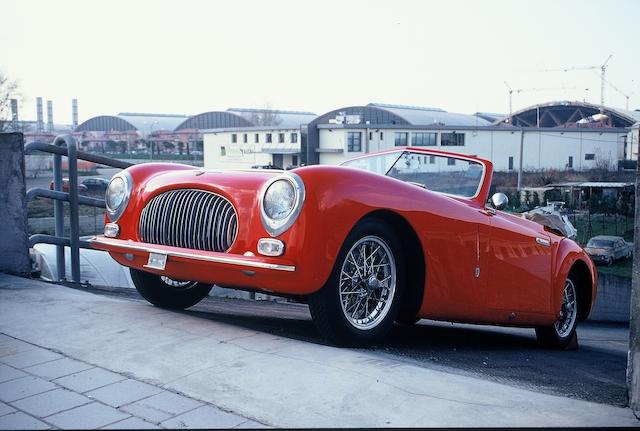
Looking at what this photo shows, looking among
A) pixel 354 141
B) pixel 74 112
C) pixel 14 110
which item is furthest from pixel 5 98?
pixel 74 112

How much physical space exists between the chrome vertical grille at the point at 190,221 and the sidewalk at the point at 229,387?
1.86 ft

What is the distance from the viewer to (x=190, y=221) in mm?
4328

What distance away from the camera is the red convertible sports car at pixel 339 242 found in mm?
3814

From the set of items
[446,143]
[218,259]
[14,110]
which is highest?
[14,110]

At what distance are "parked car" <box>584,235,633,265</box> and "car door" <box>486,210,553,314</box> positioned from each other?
16.9 meters

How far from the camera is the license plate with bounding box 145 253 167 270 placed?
429cm

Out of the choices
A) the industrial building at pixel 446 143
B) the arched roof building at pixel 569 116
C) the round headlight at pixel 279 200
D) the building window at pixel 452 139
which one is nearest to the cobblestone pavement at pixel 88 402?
the round headlight at pixel 279 200

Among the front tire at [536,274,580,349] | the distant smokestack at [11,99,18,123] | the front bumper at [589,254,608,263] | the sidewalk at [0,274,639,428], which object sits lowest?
the front bumper at [589,254,608,263]

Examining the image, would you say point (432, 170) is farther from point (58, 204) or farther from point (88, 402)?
point (58, 204)

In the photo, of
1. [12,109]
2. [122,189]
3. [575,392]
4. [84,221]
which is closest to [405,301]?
[575,392]

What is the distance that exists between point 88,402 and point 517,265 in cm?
350

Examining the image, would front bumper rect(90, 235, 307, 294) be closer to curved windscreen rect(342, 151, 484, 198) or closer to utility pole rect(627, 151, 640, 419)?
utility pole rect(627, 151, 640, 419)

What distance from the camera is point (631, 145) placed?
52.6 metres

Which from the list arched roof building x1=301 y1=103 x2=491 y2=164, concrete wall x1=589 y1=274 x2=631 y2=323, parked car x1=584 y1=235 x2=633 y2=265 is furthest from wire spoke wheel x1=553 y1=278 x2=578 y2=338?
arched roof building x1=301 y1=103 x2=491 y2=164
